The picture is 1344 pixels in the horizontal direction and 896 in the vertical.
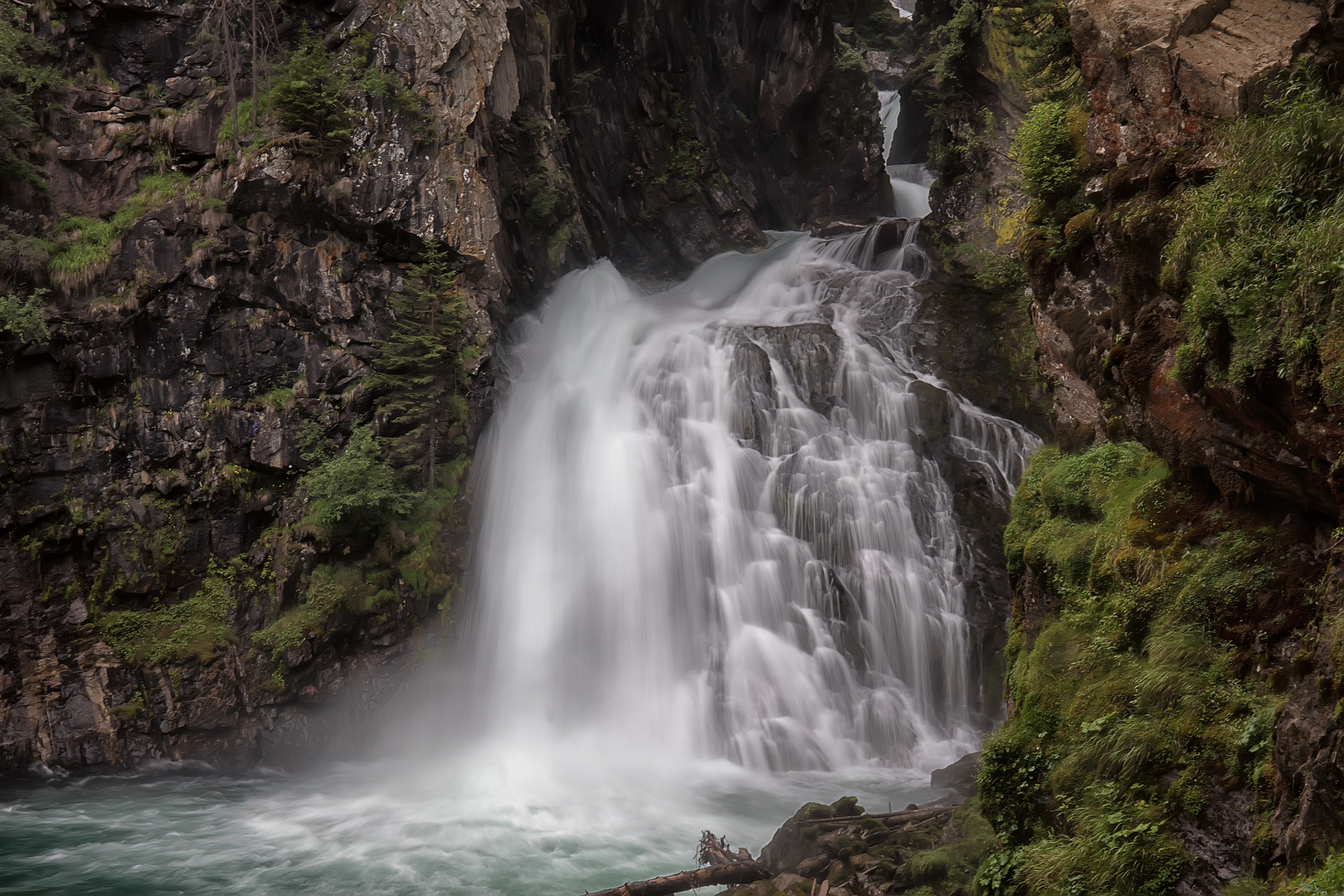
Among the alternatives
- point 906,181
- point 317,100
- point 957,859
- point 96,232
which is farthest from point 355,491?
point 906,181

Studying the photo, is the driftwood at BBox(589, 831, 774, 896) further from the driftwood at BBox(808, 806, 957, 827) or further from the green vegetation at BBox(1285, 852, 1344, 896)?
the green vegetation at BBox(1285, 852, 1344, 896)

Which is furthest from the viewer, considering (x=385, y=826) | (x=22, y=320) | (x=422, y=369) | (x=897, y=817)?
(x=422, y=369)

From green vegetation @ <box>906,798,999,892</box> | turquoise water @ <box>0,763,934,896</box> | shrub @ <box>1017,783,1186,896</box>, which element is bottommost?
turquoise water @ <box>0,763,934,896</box>

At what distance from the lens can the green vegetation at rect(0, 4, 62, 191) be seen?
14.4m

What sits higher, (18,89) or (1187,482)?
(18,89)

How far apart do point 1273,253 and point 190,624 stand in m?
16.1

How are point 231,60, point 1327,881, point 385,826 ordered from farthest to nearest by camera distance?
point 231,60 < point 385,826 < point 1327,881

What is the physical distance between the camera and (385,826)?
11.3m

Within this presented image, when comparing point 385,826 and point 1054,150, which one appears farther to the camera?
point 385,826

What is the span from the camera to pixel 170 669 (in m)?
13.4

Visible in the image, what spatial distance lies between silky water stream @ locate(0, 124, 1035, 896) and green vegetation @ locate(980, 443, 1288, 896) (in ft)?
18.1

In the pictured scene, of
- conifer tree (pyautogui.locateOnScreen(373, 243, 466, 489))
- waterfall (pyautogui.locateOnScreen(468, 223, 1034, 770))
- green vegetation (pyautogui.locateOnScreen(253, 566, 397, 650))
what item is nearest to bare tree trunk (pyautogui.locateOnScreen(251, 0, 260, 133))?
conifer tree (pyautogui.locateOnScreen(373, 243, 466, 489))

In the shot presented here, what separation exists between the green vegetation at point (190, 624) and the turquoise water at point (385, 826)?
199 cm

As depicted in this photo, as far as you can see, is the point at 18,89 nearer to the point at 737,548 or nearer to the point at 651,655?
the point at 651,655
